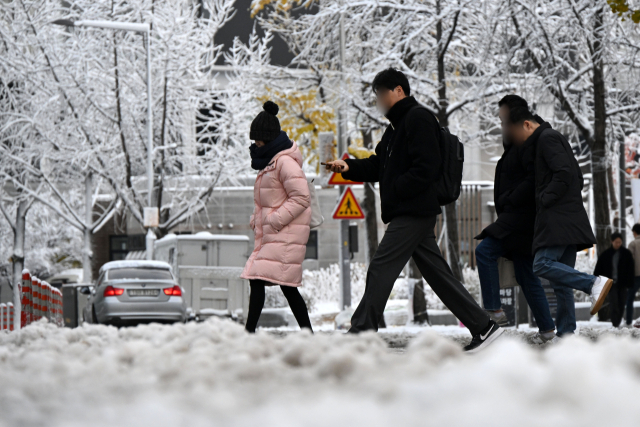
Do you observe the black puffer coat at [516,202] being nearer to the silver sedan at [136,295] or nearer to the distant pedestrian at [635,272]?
the distant pedestrian at [635,272]

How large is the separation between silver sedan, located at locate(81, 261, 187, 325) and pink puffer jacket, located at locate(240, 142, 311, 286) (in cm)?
976

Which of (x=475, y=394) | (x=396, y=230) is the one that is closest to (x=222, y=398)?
(x=475, y=394)

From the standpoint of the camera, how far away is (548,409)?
2.27m

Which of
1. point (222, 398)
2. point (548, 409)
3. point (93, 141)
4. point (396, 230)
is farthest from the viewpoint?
point (93, 141)

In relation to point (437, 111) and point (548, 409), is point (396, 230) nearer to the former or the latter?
point (548, 409)

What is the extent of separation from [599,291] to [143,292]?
11.2 meters

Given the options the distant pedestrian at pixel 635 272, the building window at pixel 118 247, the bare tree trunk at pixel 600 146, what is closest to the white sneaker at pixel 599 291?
the bare tree trunk at pixel 600 146

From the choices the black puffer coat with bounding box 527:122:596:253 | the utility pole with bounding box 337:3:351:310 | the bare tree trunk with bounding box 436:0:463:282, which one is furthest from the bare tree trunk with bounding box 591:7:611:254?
the black puffer coat with bounding box 527:122:596:253

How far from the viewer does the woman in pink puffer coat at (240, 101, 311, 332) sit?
698cm

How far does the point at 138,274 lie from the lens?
16.9 meters

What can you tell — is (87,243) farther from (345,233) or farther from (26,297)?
(26,297)

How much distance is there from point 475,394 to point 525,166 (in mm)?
5117

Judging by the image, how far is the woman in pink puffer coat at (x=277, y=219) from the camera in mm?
6977

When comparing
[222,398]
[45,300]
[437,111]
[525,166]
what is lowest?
[45,300]
